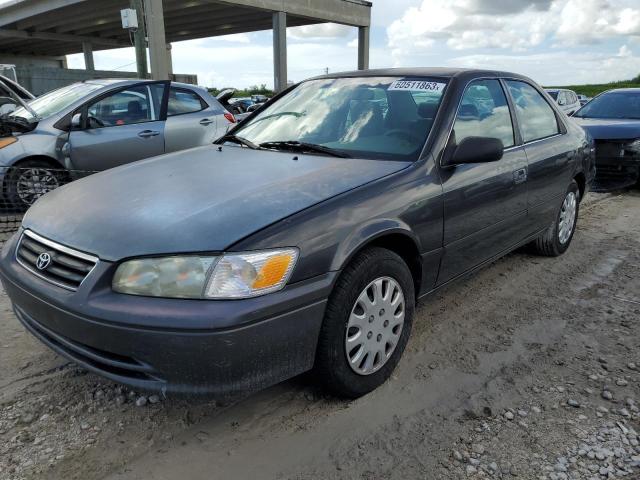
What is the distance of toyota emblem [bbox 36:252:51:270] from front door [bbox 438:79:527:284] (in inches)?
78.6

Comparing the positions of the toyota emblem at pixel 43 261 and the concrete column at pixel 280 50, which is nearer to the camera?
the toyota emblem at pixel 43 261

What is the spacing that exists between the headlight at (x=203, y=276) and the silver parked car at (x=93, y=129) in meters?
3.49

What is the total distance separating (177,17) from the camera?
23.1m

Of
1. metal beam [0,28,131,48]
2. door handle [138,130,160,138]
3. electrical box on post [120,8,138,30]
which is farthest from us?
metal beam [0,28,131,48]

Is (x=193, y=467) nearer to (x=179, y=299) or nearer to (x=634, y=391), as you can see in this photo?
(x=179, y=299)

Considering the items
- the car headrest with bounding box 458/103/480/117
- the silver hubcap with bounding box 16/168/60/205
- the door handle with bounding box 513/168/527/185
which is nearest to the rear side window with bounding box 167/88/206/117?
the silver hubcap with bounding box 16/168/60/205

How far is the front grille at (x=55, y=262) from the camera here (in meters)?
2.16

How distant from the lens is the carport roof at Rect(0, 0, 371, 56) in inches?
793

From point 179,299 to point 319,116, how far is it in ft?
5.77

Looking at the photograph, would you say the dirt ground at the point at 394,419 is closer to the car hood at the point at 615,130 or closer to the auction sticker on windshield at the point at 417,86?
the auction sticker on windshield at the point at 417,86

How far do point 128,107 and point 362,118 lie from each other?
164 inches

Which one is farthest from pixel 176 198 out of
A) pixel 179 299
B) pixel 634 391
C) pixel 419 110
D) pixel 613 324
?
pixel 613 324

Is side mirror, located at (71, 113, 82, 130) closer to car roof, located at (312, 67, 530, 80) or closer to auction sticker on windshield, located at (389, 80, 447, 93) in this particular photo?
car roof, located at (312, 67, 530, 80)

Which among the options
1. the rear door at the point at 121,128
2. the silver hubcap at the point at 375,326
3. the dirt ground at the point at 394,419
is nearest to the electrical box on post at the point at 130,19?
the rear door at the point at 121,128
